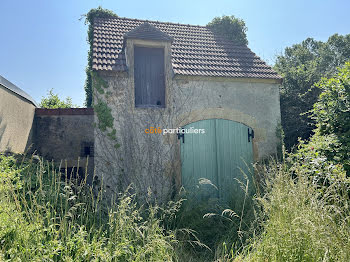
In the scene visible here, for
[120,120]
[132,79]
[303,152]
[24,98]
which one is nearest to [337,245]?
[303,152]

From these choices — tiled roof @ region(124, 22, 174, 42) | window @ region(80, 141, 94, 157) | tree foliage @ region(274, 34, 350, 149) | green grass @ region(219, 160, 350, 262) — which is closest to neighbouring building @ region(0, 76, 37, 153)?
window @ region(80, 141, 94, 157)

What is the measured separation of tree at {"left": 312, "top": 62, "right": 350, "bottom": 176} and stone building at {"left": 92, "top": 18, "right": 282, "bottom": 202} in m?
2.21

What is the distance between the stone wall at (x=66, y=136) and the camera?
7461mm

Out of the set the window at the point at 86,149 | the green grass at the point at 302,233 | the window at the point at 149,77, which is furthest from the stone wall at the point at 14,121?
the green grass at the point at 302,233

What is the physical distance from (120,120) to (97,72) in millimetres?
1326

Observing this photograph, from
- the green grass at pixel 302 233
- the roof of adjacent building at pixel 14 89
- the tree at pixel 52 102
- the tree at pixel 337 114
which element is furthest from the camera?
the tree at pixel 52 102

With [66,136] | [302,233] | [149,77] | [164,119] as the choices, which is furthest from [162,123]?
[302,233]

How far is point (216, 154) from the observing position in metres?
7.08

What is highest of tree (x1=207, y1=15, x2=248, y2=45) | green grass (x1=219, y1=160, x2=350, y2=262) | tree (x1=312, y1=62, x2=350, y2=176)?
tree (x1=207, y1=15, x2=248, y2=45)

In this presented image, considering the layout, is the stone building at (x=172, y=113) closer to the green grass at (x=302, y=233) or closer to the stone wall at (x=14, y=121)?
the stone wall at (x=14, y=121)

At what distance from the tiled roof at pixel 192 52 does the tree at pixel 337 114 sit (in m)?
2.58

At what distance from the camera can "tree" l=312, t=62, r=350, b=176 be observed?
442 cm

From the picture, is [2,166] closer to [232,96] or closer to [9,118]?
[9,118]

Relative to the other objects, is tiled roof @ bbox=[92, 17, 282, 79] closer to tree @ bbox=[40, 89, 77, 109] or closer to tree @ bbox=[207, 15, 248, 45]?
tree @ bbox=[207, 15, 248, 45]
